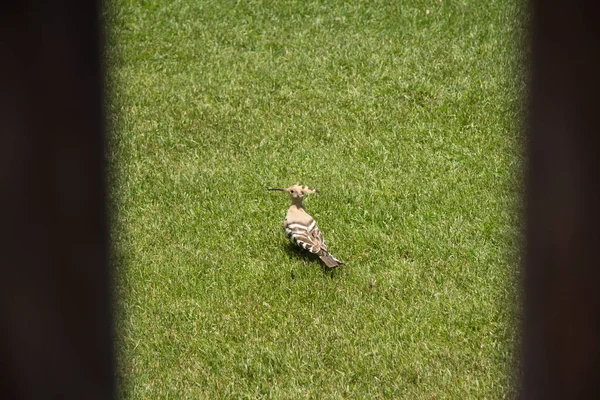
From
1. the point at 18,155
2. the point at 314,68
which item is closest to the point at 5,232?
the point at 18,155

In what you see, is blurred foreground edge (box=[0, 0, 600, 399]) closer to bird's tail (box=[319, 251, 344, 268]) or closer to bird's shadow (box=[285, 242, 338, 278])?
bird's tail (box=[319, 251, 344, 268])

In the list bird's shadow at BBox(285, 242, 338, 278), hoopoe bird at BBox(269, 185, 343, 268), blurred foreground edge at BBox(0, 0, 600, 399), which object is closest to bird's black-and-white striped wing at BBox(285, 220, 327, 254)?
hoopoe bird at BBox(269, 185, 343, 268)

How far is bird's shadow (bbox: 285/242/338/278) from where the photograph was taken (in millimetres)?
5715

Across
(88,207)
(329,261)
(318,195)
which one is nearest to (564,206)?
(88,207)

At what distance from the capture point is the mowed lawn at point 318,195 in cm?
484

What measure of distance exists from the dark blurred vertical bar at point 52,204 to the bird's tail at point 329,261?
3.90 meters

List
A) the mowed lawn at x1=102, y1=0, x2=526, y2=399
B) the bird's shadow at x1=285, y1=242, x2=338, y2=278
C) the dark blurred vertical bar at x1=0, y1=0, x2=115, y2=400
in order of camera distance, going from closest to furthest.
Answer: the dark blurred vertical bar at x1=0, y1=0, x2=115, y2=400, the mowed lawn at x1=102, y1=0, x2=526, y2=399, the bird's shadow at x1=285, y1=242, x2=338, y2=278

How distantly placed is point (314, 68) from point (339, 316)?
444 centimetres

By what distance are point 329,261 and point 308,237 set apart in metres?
0.21

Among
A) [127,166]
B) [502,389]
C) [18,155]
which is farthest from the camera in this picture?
[127,166]

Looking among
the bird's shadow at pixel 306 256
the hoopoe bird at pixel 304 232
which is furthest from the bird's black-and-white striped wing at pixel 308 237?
the bird's shadow at pixel 306 256

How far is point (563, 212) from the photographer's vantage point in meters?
1.61

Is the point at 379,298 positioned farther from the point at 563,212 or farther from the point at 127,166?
the point at 563,212

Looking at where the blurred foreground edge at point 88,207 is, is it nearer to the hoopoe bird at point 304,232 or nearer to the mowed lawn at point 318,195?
the mowed lawn at point 318,195
